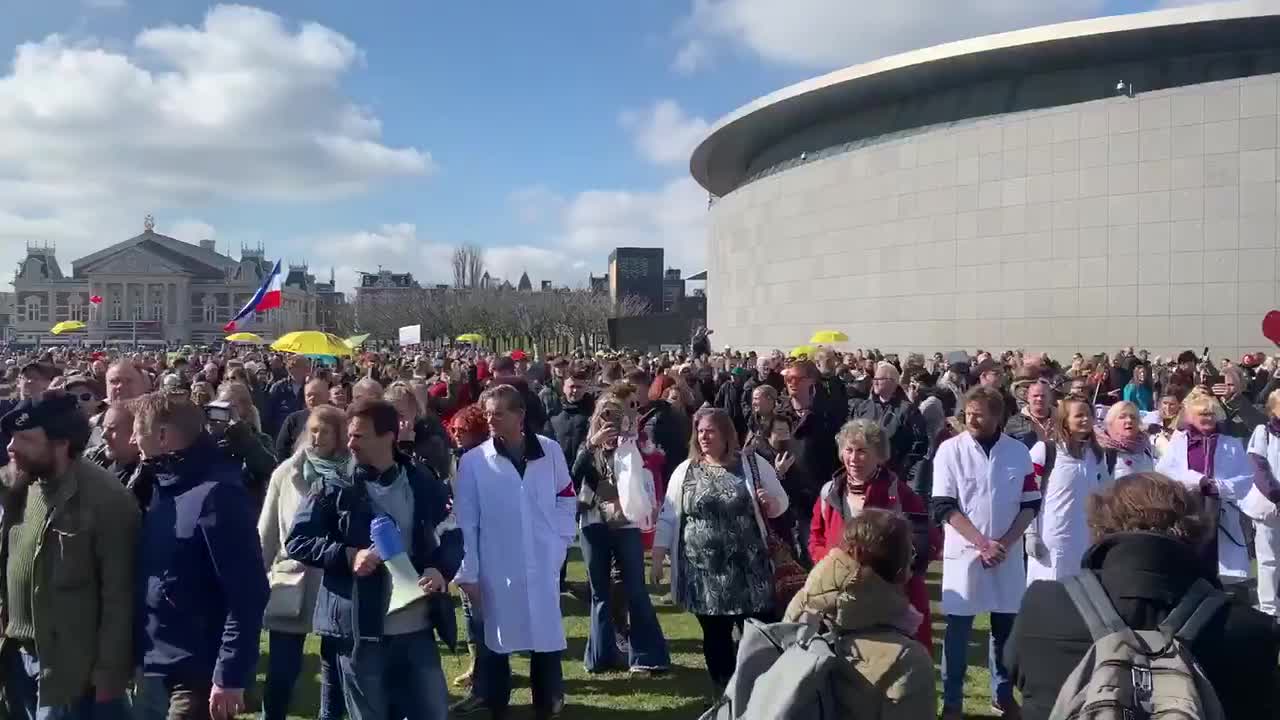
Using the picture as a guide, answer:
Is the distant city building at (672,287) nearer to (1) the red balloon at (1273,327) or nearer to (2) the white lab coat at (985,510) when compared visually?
(1) the red balloon at (1273,327)

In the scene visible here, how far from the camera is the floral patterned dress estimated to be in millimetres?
5785

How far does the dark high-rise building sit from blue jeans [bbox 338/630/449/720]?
278 feet

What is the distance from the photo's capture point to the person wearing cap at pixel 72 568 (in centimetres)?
402

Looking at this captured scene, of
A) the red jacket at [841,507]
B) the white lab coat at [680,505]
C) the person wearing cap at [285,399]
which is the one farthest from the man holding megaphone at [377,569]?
the person wearing cap at [285,399]

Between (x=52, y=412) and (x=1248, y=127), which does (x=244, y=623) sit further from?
(x=1248, y=127)

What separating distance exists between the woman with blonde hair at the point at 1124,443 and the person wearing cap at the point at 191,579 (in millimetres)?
5236

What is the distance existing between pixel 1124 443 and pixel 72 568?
6.00 metres

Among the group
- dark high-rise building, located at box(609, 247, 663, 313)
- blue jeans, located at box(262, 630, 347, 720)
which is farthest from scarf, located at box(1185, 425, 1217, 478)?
dark high-rise building, located at box(609, 247, 663, 313)

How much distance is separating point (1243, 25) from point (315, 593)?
32796 millimetres

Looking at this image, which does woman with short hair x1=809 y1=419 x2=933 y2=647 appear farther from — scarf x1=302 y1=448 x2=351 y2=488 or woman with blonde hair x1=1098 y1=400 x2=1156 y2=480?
scarf x1=302 y1=448 x2=351 y2=488

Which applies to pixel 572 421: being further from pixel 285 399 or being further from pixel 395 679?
pixel 285 399

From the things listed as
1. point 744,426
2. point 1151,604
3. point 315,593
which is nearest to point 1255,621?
point 1151,604

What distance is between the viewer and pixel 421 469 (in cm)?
498

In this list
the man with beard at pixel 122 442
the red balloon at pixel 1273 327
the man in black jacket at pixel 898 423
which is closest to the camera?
the man with beard at pixel 122 442
